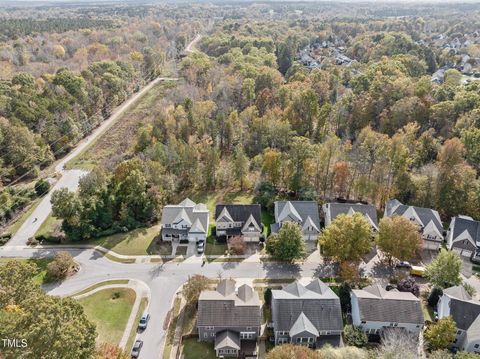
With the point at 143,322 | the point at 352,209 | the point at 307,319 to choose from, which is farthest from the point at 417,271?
the point at 143,322

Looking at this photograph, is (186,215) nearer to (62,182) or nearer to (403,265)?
(403,265)

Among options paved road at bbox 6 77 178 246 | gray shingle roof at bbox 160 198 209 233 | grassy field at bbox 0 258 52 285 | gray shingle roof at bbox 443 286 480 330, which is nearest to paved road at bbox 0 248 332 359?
grassy field at bbox 0 258 52 285

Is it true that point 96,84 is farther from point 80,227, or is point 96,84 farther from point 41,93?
point 80,227

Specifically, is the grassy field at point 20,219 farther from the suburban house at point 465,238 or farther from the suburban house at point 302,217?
the suburban house at point 465,238

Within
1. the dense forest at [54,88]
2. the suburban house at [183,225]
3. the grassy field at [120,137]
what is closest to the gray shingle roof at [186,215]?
the suburban house at [183,225]

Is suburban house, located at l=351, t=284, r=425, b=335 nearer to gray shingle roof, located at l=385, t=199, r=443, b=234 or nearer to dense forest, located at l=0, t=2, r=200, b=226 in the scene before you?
gray shingle roof, located at l=385, t=199, r=443, b=234
